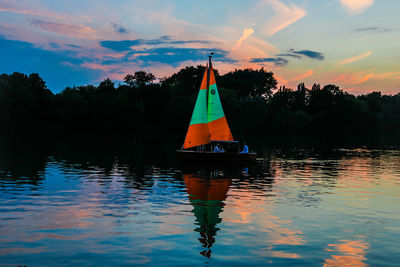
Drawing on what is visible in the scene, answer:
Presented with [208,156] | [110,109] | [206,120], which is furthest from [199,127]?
[110,109]

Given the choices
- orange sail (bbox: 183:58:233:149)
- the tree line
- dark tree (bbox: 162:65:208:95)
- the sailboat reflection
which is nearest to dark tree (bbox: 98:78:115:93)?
the tree line

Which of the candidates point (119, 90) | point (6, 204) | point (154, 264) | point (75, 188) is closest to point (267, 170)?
point (75, 188)

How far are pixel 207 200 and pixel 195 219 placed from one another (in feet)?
21.0

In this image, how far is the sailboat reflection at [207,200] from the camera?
20.2m

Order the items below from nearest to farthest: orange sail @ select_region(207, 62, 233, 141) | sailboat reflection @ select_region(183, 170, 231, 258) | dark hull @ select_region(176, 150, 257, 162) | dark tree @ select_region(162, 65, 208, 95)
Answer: sailboat reflection @ select_region(183, 170, 231, 258), dark hull @ select_region(176, 150, 257, 162), orange sail @ select_region(207, 62, 233, 141), dark tree @ select_region(162, 65, 208, 95)

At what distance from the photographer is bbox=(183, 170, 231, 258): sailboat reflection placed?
2019 cm

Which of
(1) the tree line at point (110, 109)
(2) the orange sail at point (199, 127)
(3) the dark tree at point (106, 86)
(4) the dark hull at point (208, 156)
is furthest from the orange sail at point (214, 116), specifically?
(3) the dark tree at point (106, 86)

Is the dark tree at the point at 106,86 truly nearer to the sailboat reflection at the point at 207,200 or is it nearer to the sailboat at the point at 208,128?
A: the sailboat at the point at 208,128

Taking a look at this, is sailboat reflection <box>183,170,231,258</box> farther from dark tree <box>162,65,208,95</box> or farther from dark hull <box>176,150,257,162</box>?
dark tree <box>162,65,208,95</box>

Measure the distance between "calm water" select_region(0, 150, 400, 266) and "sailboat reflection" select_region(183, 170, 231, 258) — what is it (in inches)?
2.7

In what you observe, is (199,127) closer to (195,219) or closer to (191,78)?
(195,219)

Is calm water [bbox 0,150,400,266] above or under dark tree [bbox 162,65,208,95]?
under

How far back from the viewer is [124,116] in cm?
15638

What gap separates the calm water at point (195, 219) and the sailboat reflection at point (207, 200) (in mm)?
69
